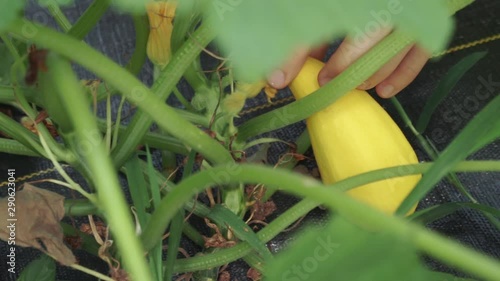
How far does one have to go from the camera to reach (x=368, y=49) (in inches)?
23.2

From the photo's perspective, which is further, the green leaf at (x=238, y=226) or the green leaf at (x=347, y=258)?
the green leaf at (x=238, y=226)

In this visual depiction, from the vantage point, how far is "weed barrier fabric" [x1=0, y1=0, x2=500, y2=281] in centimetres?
78

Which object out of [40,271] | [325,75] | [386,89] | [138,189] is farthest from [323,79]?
[40,271]

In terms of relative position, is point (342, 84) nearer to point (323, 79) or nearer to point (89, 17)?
point (323, 79)

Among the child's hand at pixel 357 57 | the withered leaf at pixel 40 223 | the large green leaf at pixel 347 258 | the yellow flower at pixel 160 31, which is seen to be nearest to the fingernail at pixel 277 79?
the child's hand at pixel 357 57

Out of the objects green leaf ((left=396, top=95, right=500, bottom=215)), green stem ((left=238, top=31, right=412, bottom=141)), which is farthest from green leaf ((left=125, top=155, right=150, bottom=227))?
green leaf ((left=396, top=95, right=500, bottom=215))

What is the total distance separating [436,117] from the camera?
0.89 metres

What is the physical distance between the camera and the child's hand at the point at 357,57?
24.1 inches

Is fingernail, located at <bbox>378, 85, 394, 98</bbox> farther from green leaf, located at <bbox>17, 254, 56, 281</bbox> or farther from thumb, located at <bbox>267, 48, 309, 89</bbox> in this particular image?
green leaf, located at <bbox>17, 254, 56, 281</bbox>

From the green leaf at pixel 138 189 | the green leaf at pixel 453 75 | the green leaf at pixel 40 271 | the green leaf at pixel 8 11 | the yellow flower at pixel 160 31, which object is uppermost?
the yellow flower at pixel 160 31

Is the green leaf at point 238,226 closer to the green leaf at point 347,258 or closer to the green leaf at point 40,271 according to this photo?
the green leaf at point 40,271

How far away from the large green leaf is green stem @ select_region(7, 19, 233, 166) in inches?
7.1

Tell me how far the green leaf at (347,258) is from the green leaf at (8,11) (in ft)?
0.53

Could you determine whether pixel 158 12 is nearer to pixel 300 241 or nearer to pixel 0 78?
pixel 0 78
